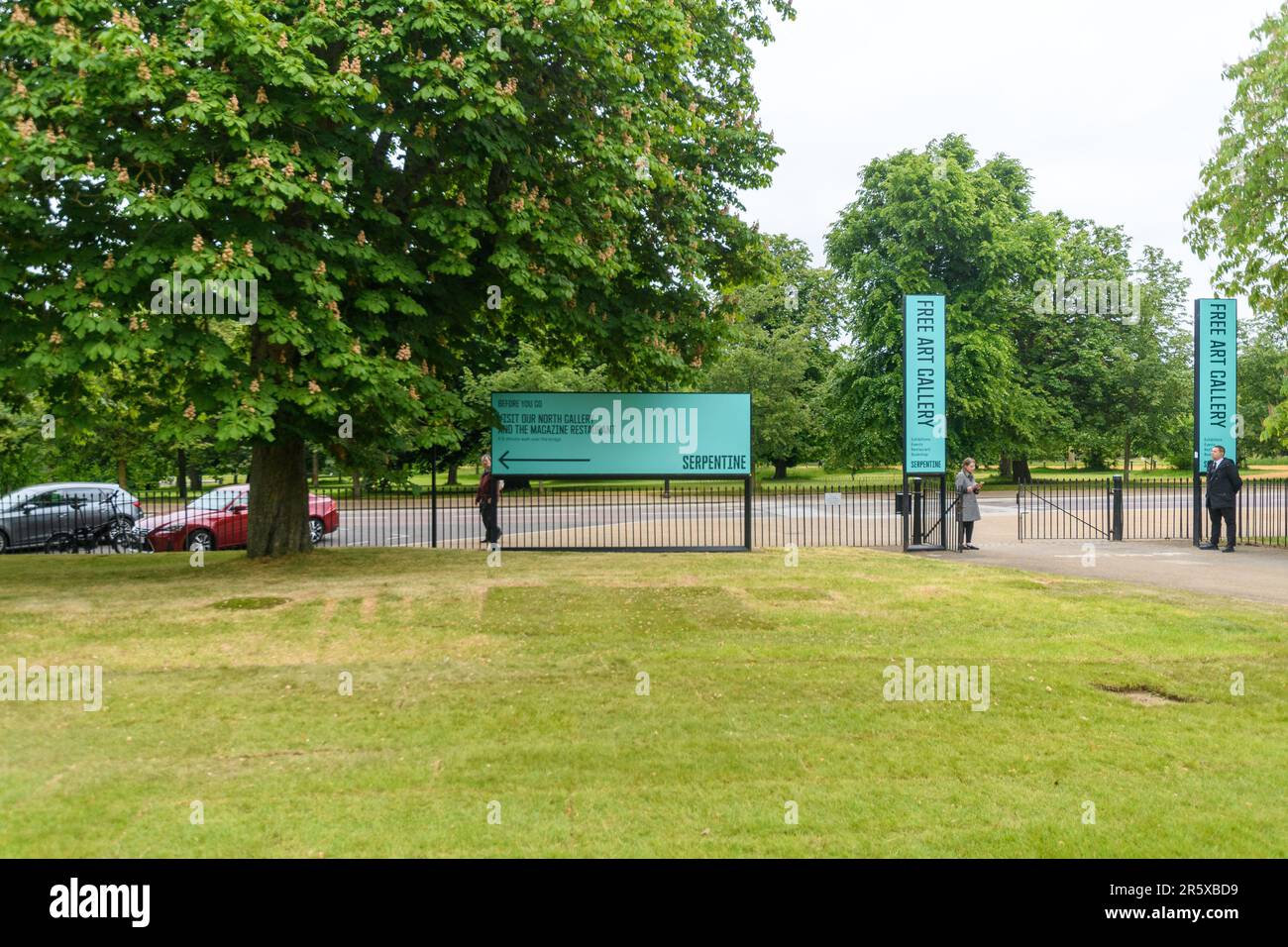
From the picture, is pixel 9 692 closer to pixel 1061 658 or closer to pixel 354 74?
pixel 354 74

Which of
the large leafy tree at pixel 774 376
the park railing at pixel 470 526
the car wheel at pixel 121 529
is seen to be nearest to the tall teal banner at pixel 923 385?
the park railing at pixel 470 526

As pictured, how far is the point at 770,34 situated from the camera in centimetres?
2017

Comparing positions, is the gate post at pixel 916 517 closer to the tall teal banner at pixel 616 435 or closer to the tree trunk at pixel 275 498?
the tall teal banner at pixel 616 435

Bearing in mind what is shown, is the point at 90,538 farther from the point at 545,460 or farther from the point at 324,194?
the point at 324,194

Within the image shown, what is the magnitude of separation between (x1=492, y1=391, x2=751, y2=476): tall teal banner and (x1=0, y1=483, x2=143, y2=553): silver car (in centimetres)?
1076

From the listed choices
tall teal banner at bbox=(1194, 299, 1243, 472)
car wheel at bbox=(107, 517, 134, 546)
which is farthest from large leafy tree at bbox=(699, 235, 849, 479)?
car wheel at bbox=(107, 517, 134, 546)

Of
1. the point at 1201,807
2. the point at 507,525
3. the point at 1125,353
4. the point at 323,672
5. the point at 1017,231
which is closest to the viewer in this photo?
the point at 1201,807

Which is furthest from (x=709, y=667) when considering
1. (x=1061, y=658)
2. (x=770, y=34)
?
(x=770, y=34)

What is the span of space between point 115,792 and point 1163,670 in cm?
850

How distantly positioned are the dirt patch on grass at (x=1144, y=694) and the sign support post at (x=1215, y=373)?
51.7ft

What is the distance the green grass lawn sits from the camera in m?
5.08

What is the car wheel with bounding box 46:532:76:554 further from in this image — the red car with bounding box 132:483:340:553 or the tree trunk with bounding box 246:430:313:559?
the tree trunk with bounding box 246:430:313:559

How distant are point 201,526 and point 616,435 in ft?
34.9

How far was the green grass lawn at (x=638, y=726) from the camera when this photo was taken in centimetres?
508
